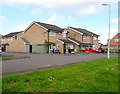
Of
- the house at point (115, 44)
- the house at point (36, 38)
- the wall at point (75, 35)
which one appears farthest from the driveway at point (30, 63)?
the house at point (115, 44)

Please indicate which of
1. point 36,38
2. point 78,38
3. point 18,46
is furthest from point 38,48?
point 78,38

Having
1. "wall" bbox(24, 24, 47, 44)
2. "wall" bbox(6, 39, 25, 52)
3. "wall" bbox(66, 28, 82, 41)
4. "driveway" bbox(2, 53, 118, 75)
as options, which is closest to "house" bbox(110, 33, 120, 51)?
"wall" bbox(66, 28, 82, 41)

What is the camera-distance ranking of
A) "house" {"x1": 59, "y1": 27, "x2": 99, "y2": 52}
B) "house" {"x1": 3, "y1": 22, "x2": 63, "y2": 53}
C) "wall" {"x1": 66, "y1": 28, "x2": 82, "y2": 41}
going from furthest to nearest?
1. "wall" {"x1": 66, "y1": 28, "x2": 82, "y2": 41}
2. "house" {"x1": 59, "y1": 27, "x2": 99, "y2": 52}
3. "house" {"x1": 3, "y1": 22, "x2": 63, "y2": 53}

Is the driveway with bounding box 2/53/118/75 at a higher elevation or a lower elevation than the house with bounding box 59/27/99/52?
lower

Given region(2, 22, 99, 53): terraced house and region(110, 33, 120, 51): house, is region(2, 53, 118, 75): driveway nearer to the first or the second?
region(2, 22, 99, 53): terraced house

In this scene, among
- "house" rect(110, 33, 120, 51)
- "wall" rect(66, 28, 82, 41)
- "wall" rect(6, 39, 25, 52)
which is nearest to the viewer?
"wall" rect(6, 39, 25, 52)

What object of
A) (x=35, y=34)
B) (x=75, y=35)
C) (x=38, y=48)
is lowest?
(x=38, y=48)

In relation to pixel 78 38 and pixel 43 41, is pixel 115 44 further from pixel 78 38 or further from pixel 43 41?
pixel 43 41

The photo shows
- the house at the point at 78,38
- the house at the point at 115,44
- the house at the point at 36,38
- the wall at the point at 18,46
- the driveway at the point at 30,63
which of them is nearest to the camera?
the driveway at the point at 30,63

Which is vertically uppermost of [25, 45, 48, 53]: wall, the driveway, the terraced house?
the terraced house

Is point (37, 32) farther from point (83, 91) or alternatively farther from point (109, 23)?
point (83, 91)

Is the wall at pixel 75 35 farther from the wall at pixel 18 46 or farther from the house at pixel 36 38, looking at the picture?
the wall at pixel 18 46

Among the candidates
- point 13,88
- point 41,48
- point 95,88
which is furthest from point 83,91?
point 41,48

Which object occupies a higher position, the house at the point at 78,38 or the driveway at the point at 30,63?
the house at the point at 78,38
